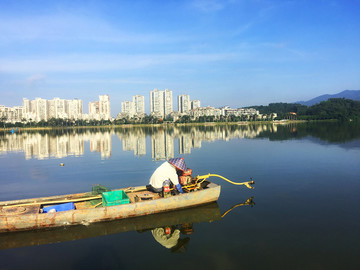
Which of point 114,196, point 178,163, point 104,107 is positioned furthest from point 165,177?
point 104,107

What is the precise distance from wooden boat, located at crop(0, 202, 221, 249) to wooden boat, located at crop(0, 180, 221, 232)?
0.65ft

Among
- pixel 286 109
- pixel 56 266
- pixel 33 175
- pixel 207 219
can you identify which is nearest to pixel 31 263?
pixel 56 266

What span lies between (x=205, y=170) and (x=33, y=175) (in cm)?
1235

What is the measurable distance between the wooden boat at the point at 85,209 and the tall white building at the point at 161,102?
173 metres

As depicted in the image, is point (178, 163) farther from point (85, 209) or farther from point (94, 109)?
point (94, 109)

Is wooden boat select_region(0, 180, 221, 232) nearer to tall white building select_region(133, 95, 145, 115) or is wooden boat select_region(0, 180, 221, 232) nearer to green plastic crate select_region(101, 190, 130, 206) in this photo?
green plastic crate select_region(101, 190, 130, 206)

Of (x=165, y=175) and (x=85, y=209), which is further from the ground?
(x=165, y=175)

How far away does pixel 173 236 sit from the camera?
9.38 metres

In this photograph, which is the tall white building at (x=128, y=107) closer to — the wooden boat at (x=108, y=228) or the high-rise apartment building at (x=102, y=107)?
the high-rise apartment building at (x=102, y=107)

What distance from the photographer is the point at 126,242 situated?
29.4 ft

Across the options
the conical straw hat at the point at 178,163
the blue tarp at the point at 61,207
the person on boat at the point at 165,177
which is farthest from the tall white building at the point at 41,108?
the person on boat at the point at 165,177

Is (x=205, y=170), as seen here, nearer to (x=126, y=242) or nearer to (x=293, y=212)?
(x=293, y=212)

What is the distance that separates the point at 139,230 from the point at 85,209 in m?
2.08

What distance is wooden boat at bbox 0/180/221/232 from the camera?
920cm
